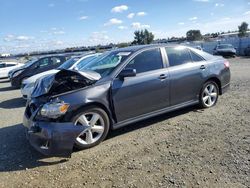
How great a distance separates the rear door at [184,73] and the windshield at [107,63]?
1.06 metres

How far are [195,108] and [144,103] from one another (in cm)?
190

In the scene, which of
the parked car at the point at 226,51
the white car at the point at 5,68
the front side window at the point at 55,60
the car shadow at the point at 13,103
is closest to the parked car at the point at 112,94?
the car shadow at the point at 13,103

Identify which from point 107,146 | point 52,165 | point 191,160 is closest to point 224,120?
point 191,160

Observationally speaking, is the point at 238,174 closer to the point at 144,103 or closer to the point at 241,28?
the point at 144,103

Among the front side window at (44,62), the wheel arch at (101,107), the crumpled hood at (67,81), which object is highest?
the crumpled hood at (67,81)

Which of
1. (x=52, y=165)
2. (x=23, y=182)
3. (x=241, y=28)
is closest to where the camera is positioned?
(x=23, y=182)

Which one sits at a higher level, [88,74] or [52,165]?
[88,74]

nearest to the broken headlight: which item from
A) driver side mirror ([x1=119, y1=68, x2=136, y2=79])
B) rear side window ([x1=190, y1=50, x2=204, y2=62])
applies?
driver side mirror ([x1=119, y1=68, x2=136, y2=79])

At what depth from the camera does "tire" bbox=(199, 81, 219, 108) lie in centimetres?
657

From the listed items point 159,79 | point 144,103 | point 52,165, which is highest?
point 159,79

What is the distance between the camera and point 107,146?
489 centimetres

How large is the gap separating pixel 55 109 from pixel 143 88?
5.74 feet

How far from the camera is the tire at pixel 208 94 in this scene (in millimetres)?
6566

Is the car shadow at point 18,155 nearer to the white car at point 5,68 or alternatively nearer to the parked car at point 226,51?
the white car at point 5,68
